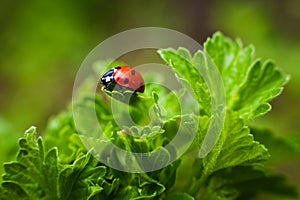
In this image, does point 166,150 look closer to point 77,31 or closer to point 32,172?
point 32,172

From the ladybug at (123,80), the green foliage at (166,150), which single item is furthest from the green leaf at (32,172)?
the ladybug at (123,80)

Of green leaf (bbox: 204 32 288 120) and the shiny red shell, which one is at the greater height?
green leaf (bbox: 204 32 288 120)

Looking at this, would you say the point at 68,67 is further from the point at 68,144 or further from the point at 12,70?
the point at 68,144

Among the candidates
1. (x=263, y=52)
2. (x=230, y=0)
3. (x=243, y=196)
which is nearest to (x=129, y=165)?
(x=243, y=196)

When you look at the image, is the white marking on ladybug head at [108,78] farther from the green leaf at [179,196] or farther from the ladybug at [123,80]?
the green leaf at [179,196]

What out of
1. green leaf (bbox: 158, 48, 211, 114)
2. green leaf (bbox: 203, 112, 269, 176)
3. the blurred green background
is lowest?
green leaf (bbox: 203, 112, 269, 176)

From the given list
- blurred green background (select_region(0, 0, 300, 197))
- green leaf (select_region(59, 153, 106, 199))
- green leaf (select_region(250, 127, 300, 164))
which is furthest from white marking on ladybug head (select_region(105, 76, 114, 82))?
blurred green background (select_region(0, 0, 300, 197))

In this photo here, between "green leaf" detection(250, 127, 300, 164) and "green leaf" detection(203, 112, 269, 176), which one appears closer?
"green leaf" detection(203, 112, 269, 176)

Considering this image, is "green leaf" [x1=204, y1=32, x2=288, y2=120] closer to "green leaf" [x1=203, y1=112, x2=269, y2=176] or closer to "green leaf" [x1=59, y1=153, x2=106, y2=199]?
"green leaf" [x1=203, y1=112, x2=269, y2=176]
